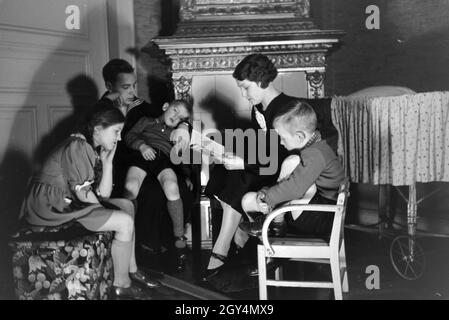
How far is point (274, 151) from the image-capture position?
7.84 ft

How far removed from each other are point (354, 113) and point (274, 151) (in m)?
0.58

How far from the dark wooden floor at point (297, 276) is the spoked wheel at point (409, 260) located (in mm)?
35

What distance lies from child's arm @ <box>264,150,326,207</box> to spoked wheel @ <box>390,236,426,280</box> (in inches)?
31.4

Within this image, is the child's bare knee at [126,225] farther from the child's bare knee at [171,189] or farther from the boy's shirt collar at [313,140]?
the boy's shirt collar at [313,140]

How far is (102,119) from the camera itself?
6.84 feet

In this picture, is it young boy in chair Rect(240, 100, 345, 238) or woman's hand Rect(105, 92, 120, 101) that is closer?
young boy in chair Rect(240, 100, 345, 238)

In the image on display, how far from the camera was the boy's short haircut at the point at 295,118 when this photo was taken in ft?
6.42

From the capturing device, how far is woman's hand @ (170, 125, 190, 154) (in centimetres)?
276

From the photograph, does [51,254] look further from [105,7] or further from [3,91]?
[105,7]

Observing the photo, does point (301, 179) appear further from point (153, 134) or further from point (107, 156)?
point (153, 134)

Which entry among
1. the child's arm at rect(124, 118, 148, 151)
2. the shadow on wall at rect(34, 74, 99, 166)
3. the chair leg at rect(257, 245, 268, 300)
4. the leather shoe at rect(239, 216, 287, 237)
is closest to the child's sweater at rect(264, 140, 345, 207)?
the leather shoe at rect(239, 216, 287, 237)

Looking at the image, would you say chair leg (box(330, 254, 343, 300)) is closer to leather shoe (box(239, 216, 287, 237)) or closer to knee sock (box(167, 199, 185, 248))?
leather shoe (box(239, 216, 287, 237))

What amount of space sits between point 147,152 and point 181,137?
0.21 m

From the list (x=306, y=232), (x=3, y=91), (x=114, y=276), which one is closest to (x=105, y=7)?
(x=3, y=91)
